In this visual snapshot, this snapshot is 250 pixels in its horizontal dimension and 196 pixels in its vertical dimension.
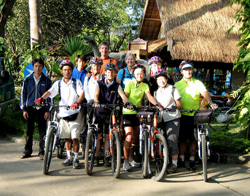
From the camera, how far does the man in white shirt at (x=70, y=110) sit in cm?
572

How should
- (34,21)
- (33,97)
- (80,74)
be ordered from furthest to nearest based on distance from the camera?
1. (34,21)
2. (80,74)
3. (33,97)

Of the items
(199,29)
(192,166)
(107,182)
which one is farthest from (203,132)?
(199,29)

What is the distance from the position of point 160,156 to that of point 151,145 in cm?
23

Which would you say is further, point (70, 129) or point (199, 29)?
point (199, 29)

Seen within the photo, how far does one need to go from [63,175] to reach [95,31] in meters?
17.2

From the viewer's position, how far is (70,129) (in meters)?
5.77

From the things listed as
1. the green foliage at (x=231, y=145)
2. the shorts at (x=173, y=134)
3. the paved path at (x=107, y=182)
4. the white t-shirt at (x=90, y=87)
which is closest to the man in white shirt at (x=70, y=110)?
the white t-shirt at (x=90, y=87)

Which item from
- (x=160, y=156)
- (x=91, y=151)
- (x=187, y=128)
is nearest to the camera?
(x=160, y=156)

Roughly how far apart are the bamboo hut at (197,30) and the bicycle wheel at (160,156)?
5976 mm

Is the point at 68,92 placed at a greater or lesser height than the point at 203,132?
greater

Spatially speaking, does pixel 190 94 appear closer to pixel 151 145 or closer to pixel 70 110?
pixel 151 145

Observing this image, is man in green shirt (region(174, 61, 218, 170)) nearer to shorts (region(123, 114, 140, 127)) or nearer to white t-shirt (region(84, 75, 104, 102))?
shorts (region(123, 114, 140, 127))

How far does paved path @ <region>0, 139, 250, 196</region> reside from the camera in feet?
14.7

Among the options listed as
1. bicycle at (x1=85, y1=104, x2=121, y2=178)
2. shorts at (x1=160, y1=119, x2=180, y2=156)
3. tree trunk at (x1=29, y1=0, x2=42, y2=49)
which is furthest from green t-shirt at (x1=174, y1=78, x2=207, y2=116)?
tree trunk at (x1=29, y1=0, x2=42, y2=49)
